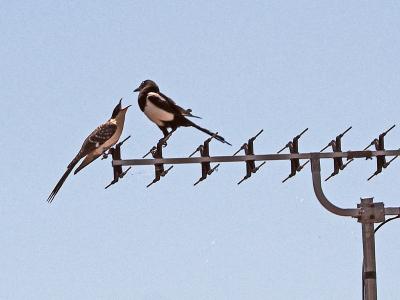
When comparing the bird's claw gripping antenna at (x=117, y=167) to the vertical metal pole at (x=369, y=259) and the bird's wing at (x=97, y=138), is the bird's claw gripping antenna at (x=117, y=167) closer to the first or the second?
the bird's wing at (x=97, y=138)

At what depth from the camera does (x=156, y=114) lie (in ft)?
48.1

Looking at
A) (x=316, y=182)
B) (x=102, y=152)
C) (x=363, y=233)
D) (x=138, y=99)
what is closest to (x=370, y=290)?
(x=363, y=233)

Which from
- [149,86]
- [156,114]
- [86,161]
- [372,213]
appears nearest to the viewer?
[372,213]

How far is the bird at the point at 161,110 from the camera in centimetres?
1446

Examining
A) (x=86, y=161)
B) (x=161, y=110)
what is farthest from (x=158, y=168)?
(x=161, y=110)

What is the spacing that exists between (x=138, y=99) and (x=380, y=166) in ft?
15.5

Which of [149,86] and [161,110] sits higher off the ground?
[149,86]

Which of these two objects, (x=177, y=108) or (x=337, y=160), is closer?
(x=337, y=160)

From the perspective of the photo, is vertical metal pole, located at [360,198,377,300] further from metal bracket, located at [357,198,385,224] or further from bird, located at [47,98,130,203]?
bird, located at [47,98,130,203]

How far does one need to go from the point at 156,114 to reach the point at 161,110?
12cm

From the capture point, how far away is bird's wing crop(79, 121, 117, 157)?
13.6 m

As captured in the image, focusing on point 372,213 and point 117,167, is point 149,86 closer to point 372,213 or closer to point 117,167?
point 117,167

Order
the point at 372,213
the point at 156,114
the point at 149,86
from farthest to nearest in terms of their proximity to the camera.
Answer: the point at 149,86 < the point at 156,114 < the point at 372,213

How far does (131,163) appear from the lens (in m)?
11.5
